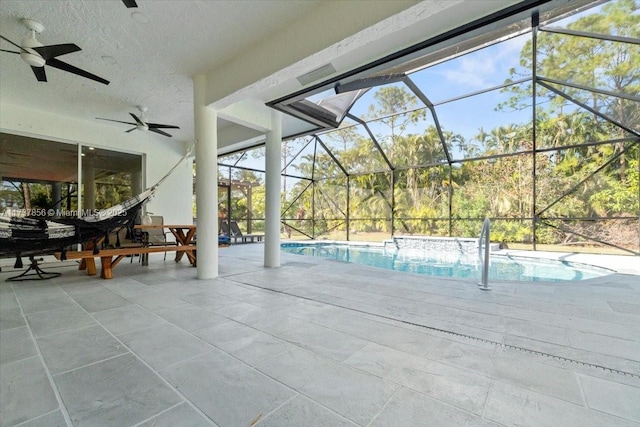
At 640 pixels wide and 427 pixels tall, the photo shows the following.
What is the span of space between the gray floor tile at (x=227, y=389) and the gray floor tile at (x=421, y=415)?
0.44 m

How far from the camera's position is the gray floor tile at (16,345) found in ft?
5.42

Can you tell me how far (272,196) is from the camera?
4809 mm

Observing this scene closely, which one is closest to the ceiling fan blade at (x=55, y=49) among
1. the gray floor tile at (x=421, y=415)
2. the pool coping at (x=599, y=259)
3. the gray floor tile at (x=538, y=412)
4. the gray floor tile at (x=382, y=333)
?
the gray floor tile at (x=382, y=333)

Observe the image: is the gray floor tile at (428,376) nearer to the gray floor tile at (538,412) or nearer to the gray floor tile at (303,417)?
the gray floor tile at (538,412)

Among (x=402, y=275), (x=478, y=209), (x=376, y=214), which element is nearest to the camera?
(x=402, y=275)

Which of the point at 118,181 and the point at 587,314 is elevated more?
the point at 118,181

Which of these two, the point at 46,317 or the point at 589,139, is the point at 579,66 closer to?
the point at 589,139

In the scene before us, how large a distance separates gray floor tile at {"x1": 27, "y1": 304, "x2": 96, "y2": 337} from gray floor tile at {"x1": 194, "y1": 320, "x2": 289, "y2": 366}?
3.28 ft

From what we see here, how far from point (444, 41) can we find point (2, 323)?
14.8 feet

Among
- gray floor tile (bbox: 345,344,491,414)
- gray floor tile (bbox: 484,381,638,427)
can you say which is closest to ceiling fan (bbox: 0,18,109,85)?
gray floor tile (bbox: 345,344,491,414)

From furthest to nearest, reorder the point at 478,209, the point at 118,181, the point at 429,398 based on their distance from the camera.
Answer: the point at 478,209
the point at 118,181
the point at 429,398

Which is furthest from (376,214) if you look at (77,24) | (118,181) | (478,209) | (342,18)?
(77,24)

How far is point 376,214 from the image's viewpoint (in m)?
10.3

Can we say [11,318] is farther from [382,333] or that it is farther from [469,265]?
[469,265]
